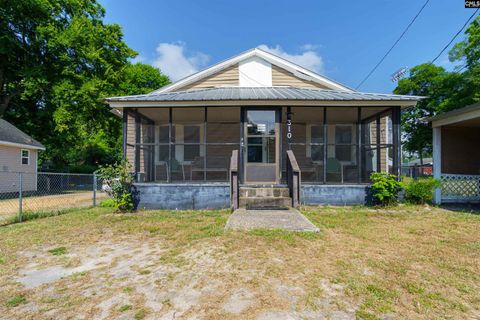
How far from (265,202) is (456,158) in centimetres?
823

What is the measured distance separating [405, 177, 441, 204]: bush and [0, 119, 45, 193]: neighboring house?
1756 cm

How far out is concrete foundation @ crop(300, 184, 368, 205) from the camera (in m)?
8.16

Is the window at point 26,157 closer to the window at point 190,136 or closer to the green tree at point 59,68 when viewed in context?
the green tree at point 59,68

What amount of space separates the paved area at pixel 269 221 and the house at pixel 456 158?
6.43 m

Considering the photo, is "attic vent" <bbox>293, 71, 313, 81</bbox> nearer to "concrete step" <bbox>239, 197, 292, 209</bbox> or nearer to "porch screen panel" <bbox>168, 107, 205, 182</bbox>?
"porch screen panel" <bbox>168, 107, 205, 182</bbox>

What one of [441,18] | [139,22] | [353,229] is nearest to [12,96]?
[139,22]

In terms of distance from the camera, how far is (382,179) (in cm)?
794

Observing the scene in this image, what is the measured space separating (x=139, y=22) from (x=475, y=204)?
19927 mm

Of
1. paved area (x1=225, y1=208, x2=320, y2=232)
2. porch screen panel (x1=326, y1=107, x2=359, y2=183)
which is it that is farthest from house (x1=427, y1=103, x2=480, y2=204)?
paved area (x1=225, y1=208, x2=320, y2=232)

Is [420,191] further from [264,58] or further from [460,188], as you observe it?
[264,58]

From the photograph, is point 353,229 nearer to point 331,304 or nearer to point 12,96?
point 331,304

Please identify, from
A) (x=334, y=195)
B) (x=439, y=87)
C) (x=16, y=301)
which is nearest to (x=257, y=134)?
(x=334, y=195)

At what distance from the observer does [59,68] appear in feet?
58.3

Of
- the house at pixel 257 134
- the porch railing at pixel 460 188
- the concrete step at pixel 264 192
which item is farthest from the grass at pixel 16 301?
the porch railing at pixel 460 188
